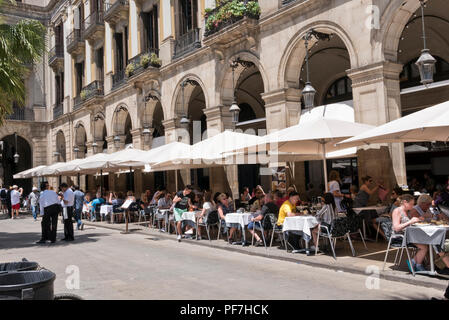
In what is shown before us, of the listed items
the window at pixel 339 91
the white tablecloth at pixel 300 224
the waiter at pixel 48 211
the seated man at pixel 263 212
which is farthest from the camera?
the window at pixel 339 91

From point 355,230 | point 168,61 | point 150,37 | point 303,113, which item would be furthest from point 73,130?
point 355,230

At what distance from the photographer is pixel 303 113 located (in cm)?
1440

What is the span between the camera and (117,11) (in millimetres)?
23688

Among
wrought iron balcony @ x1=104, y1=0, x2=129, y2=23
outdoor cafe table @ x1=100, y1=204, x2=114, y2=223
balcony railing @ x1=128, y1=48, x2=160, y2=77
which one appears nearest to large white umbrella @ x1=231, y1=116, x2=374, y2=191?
outdoor cafe table @ x1=100, y1=204, x2=114, y2=223

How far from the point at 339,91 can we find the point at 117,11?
1331 cm

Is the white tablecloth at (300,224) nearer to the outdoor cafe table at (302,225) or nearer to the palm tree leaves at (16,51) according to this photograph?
the outdoor cafe table at (302,225)

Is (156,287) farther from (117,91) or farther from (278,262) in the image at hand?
(117,91)

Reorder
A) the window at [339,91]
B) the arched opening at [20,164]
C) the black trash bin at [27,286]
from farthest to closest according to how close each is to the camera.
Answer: the arched opening at [20,164] < the window at [339,91] < the black trash bin at [27,286]

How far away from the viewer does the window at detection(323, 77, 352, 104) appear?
18.5m

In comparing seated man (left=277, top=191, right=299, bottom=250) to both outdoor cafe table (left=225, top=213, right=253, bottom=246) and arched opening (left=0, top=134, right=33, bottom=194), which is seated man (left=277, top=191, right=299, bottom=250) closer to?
outdoor cafe table (left=225, top=213, right=253, bottom=246)

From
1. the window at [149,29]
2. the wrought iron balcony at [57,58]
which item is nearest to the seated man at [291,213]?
the window at [149,29]

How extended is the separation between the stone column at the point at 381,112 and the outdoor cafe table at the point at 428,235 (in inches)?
171

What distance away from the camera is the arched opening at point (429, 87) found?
46.0 feet

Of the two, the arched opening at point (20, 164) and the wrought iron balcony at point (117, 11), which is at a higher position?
the wrought iron balcony at point (117, 11)
